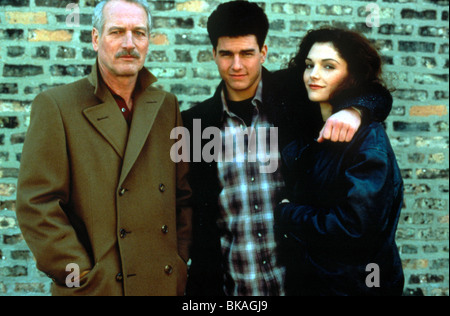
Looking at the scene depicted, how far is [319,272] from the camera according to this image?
2.14 metres

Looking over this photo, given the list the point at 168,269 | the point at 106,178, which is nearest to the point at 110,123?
the point at 106,178

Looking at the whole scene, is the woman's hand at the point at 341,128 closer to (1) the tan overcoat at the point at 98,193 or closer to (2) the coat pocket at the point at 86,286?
(1) the tan overcoat at the point at 98,193

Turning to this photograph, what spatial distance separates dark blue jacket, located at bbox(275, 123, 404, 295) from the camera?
1.94 meters

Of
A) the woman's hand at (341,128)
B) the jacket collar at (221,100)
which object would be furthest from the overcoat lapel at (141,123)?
the woman's hand at (341,128)

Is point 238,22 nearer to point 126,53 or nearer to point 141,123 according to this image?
point 126,53

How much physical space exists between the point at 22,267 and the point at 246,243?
1.75 metres

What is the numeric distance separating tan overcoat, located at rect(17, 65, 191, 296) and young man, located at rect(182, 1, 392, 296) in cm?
27

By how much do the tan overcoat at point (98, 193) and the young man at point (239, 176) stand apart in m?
0.27

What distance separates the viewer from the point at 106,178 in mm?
2094

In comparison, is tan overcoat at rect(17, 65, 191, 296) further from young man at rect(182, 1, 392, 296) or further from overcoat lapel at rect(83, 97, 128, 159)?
young man at rect(182, 1, 392, 296)

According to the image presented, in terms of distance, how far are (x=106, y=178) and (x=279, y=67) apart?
1.67 metres

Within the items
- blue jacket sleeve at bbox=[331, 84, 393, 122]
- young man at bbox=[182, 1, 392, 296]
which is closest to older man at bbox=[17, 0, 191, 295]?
young man at bbox=[182, 1, 392, 296]
